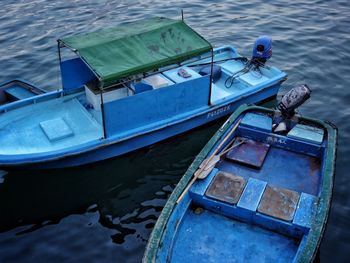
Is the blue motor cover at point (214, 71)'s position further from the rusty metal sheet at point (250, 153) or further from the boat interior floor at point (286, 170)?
the boat interior floor at point (286, 170)

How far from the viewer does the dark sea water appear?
32.5 ft

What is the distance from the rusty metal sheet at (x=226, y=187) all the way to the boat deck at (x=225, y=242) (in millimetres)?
458

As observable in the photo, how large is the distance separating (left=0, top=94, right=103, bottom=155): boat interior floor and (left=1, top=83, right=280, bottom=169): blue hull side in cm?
32

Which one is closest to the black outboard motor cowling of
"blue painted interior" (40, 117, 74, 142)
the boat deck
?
the boat deck

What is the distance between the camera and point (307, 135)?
10.5m

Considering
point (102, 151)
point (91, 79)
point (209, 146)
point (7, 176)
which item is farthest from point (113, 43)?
point (7, 176)

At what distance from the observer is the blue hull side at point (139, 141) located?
1085cm

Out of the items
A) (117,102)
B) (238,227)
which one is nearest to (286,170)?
(238,227)

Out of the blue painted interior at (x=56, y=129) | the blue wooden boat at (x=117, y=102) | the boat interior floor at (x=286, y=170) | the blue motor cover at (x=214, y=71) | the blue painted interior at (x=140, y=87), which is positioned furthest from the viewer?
the blue motor cover at (x=214, y=71)

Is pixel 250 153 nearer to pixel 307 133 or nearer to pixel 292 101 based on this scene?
pixel 307 133

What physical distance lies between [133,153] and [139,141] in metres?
0.45

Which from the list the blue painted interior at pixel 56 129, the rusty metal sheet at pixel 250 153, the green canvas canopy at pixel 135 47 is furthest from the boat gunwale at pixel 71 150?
the rusty metal sheet at pixel 250 153

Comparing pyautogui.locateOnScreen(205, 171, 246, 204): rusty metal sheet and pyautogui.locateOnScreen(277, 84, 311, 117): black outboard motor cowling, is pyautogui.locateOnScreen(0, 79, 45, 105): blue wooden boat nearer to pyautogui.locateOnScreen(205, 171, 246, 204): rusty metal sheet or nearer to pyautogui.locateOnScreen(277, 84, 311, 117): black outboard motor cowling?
pyautogui.locateOnScreen(205, 171, 246, 204): rusty metal sheet

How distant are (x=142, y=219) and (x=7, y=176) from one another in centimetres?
409
